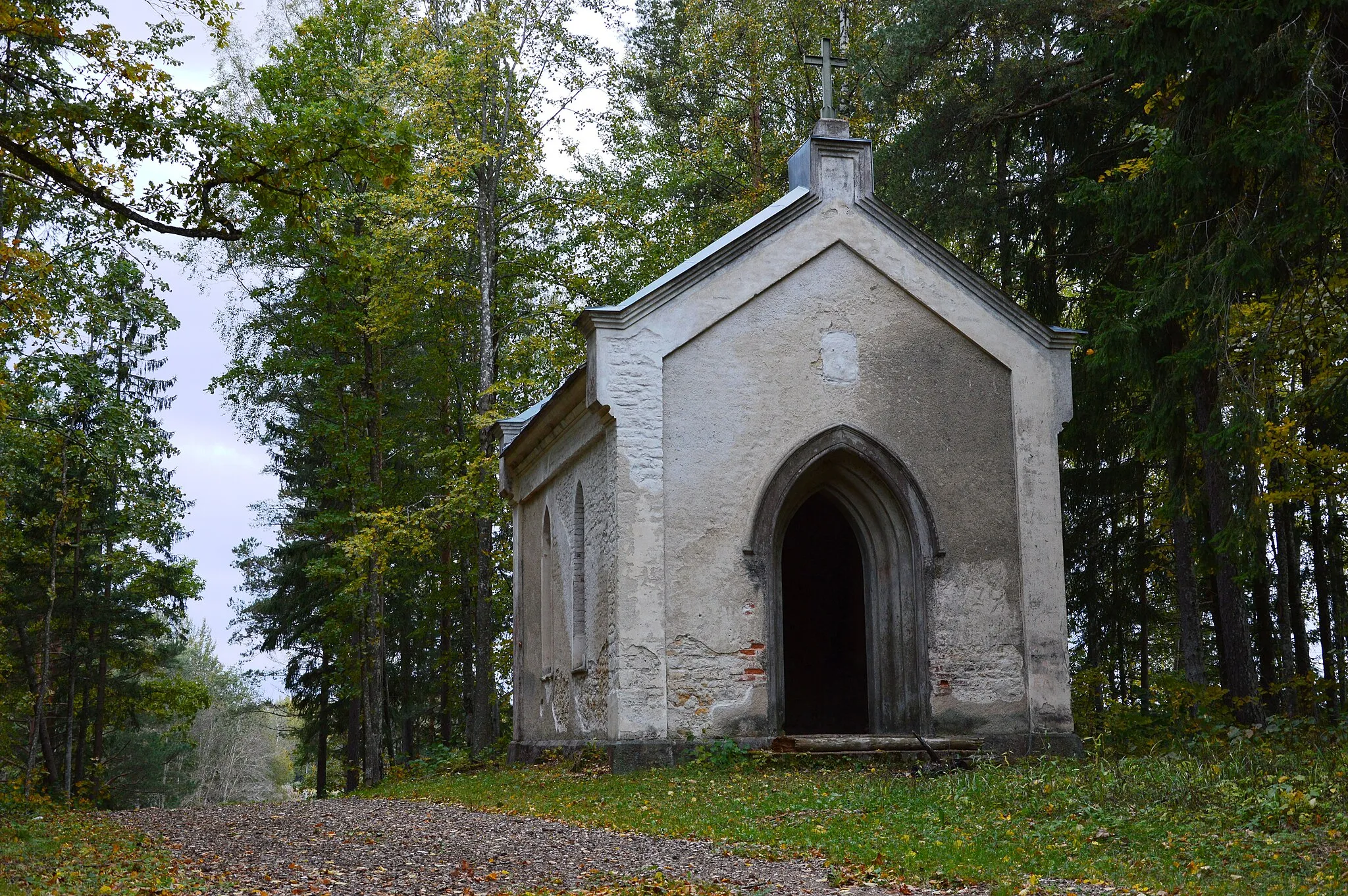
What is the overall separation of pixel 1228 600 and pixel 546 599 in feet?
34.1

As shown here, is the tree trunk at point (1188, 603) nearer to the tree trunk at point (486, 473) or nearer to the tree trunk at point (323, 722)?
the tree trunk at point (486, 473)

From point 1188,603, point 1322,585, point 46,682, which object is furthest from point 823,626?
point 46,682

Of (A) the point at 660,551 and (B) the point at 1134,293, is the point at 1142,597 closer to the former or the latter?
(B) the point at 1134,293

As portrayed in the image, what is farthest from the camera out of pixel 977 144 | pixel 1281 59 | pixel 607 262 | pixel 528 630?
pixel 607 262

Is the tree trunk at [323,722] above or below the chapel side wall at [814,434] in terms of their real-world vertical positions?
below

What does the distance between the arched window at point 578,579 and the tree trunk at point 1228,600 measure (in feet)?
27.5

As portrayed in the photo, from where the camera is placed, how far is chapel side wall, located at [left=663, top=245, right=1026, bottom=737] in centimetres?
1384

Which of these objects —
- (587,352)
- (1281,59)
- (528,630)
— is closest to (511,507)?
(528,630)

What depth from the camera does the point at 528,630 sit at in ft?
63.2

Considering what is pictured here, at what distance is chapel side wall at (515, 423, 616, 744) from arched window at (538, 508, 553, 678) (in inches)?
2.6

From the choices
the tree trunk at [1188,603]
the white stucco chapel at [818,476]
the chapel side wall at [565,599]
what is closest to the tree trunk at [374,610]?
the chapel side wall at [565,599]

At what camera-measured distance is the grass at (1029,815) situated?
6.92 meters

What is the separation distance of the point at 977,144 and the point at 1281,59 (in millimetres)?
11181

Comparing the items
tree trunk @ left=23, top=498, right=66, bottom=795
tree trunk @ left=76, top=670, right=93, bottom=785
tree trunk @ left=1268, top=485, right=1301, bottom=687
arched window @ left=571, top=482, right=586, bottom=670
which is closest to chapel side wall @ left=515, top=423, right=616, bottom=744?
arched window @ left=571, top=482, right=586, bottom=670
